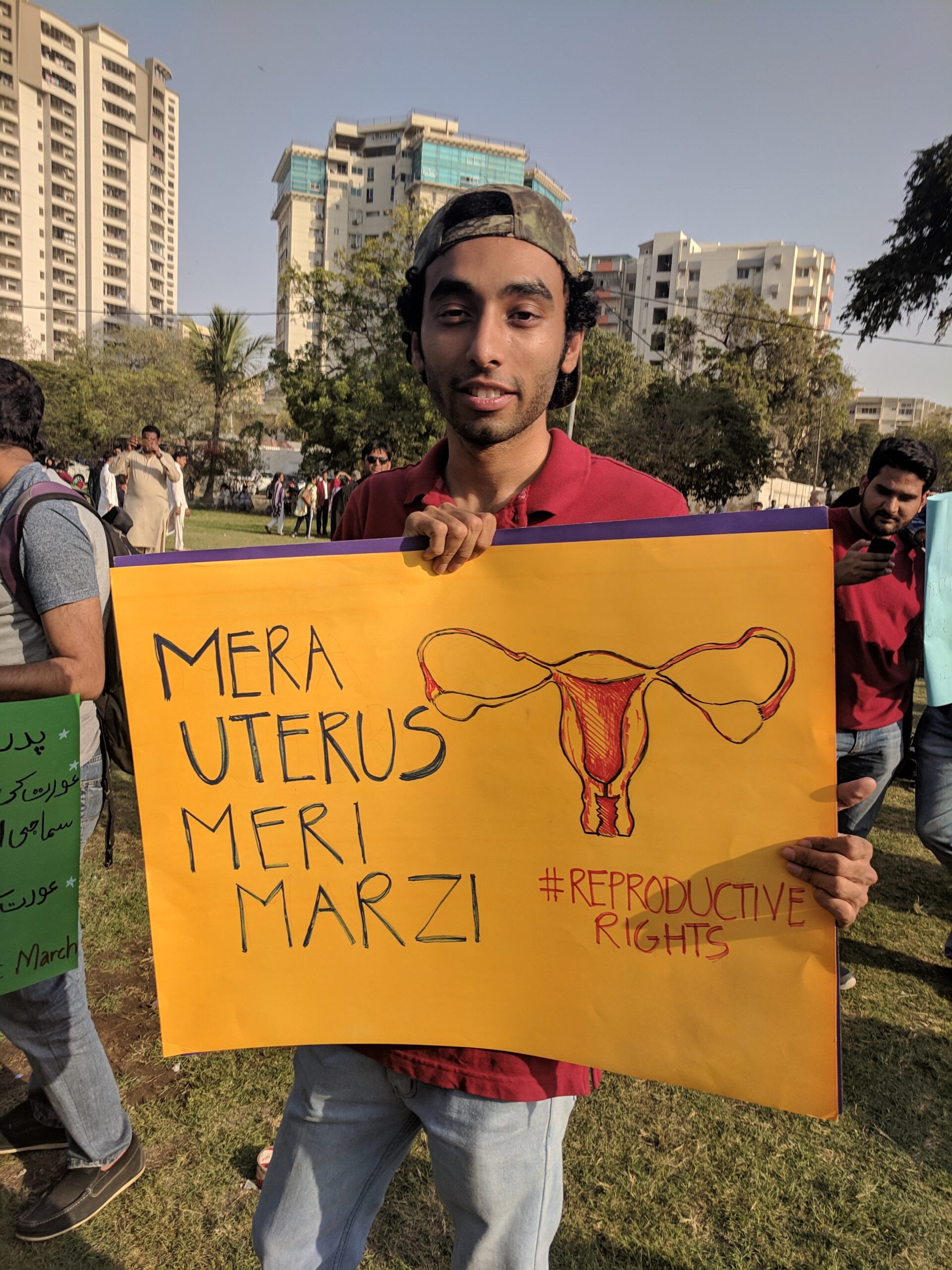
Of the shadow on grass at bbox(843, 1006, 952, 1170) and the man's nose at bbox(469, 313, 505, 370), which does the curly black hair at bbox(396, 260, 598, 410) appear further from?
the shadow on grass at bbox(843, 1006, 952, 1170)

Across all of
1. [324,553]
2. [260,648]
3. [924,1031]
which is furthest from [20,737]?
[924,1031]

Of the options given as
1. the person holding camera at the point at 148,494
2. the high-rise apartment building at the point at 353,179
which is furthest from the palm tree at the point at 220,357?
the high-rise apartment building at the point at 353,179

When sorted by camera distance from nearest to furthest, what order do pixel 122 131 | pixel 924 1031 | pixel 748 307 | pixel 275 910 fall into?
pixel 275 910 → pixel 924 1031 → pixel 748 307 → pixel 122 131

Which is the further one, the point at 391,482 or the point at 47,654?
the point at 47,654

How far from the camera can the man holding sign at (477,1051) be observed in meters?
1.20

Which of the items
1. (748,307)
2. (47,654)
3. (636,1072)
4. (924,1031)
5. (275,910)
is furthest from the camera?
(748,307)

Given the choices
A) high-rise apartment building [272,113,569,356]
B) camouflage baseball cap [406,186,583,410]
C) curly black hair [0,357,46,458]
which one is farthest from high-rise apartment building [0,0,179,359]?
camouflage baseball cap [406,186,583,410]

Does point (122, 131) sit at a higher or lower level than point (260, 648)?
higher

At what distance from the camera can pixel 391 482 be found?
159cm

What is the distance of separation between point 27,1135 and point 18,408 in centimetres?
223

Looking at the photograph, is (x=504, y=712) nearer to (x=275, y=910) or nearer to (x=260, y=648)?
(x=260, y=648)

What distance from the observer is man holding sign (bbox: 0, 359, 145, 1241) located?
1.86 m

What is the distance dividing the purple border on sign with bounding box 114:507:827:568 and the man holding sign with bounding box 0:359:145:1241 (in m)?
0.75

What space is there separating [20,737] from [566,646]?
1.22m
